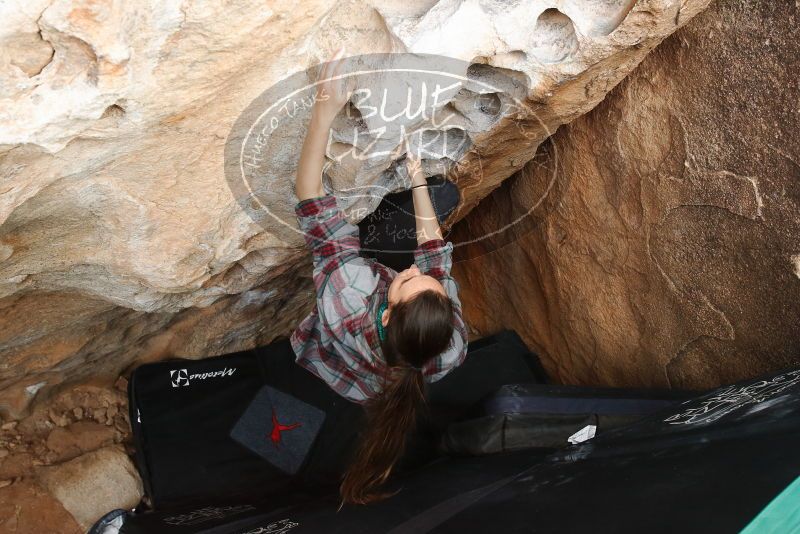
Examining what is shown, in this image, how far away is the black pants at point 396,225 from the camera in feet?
5.29

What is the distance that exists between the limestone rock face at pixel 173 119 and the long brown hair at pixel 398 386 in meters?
0.39

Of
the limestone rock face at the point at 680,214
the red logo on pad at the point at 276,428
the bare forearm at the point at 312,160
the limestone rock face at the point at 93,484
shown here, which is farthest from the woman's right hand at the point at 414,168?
the limestone rock face at the point at 93,484

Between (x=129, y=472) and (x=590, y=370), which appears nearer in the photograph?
(x=129, y=472)

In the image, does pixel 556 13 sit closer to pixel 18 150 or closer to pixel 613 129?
pixel 613 129

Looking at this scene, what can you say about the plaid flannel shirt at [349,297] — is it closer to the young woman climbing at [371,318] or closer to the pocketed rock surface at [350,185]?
the young woman climbing at [371,318]

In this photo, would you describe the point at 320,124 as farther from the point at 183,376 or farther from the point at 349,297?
the point at 183,376

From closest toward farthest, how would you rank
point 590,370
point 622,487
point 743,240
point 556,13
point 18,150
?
1. point 18,150
2. point 622,487
3. point 556,13
4. point 743,240
5. point 590,370

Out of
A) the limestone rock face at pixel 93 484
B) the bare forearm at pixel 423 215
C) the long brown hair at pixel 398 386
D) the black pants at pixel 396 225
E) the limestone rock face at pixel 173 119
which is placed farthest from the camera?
the limestone rock face at pixel 93 484

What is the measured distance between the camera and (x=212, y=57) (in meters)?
1.02

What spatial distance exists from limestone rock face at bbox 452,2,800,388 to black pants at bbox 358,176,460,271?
0.27m

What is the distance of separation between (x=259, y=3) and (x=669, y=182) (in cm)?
90

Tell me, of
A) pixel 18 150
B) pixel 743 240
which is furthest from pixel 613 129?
pixel 18 150

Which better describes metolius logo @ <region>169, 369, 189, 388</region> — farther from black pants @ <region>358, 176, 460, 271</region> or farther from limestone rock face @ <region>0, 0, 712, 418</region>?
black pants @ <region>358, 176, 460, 271</region>

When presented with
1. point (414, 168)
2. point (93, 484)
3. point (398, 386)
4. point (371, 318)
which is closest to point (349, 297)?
point (371, 318)
